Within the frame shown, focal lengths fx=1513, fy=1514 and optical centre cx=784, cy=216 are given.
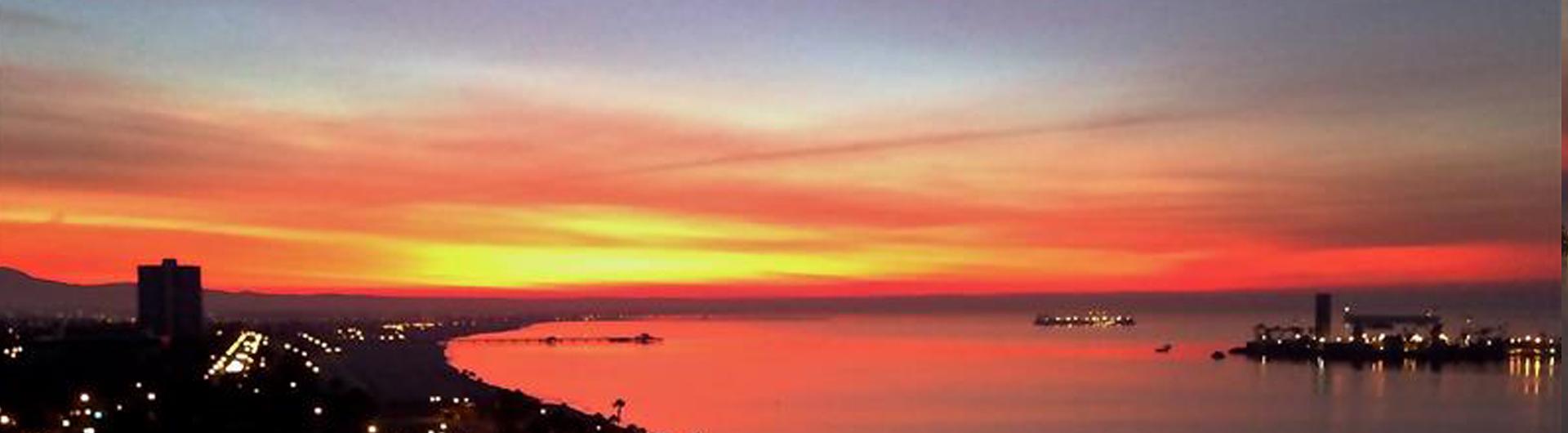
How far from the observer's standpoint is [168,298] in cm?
2853

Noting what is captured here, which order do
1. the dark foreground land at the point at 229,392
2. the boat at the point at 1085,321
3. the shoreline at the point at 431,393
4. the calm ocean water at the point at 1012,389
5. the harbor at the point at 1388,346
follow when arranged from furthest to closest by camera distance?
the boat at the point at 1085,321, the harbor at the point at 1388,346, the calm ocean water at the point at 1012,389, the shoreline at the point at 431,393, the dark foreground land at the point at 229,392

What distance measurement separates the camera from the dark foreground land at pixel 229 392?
9984 millimetres

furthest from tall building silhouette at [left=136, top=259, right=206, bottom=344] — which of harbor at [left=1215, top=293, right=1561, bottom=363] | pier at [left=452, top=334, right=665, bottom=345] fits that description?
harbor at [left=1215, top=293, right=1561, bottom=363]

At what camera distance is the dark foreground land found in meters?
9.98

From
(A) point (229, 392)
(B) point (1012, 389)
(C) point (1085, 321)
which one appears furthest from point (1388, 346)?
(C) point (1085, 321)

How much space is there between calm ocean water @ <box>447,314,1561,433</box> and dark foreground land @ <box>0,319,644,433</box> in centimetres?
220

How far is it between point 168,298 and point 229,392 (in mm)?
18393

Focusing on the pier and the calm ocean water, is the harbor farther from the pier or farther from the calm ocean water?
the pier

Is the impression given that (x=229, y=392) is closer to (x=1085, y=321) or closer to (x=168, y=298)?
(x=168, y=298)

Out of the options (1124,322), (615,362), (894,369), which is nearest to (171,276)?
(615,362)

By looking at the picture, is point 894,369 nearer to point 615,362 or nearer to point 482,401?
point 615,362

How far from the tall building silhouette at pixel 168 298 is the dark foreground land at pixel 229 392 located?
2751mm

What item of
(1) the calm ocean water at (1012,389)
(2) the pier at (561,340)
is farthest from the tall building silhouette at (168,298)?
(2) the pier at (561,340)

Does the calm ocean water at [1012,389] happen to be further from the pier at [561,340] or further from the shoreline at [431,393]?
the pier at [561,340]
